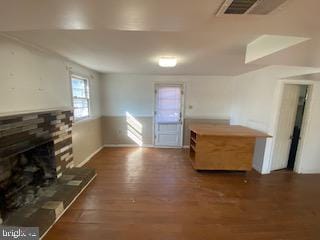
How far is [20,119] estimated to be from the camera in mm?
2102

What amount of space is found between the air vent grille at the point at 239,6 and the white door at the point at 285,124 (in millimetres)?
3077

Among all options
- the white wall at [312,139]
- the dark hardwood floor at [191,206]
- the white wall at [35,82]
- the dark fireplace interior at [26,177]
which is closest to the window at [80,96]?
the white wall at [35,82]

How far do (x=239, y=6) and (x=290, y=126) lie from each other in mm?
3613

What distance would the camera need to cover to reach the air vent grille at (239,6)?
0.96 meters

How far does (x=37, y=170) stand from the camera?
2.70m

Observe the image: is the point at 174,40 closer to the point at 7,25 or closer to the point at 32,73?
the point at 7,25

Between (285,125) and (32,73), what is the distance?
4.62 m

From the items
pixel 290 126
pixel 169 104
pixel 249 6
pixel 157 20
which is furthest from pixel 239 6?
pixel 169 104

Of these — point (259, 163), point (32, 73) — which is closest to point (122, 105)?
point (32, 73)

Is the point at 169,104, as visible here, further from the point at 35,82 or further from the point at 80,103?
the point at 35,82

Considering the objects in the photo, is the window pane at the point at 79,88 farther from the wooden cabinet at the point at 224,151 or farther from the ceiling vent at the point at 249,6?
the ceiling vent at the point at 249,6

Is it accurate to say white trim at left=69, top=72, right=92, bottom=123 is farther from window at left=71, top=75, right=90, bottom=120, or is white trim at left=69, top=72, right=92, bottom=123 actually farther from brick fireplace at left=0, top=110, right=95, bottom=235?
brick fireplace at left=0, top=110, right=95, bottom=235

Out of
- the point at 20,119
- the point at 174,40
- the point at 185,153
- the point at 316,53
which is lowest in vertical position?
the point at 185,153

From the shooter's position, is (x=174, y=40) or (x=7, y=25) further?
(x=174, y=40)
